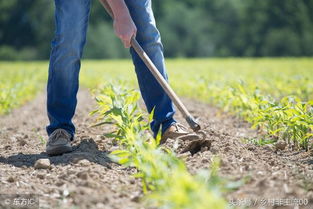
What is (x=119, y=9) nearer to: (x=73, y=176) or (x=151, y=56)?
(x=151, y=56)

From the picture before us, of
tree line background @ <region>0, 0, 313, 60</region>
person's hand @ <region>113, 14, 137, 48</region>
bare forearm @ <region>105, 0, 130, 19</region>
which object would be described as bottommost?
tree line background @ <region>0, 0, 313, 60</region>

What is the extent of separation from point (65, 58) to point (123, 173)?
3.46 ft

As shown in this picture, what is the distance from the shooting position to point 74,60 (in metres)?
3.53

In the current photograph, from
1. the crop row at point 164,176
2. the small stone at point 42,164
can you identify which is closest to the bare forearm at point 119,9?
the crop row at point 164,176

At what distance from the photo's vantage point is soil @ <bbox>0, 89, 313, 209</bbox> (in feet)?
7.27

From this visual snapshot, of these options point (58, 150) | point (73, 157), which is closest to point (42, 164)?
point (73, 157)

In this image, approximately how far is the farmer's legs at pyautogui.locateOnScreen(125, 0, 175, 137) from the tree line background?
44.1 m

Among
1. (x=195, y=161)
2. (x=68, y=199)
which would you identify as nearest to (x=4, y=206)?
(x=68, y=199)

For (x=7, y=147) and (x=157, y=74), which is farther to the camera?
(x=7, y=147)

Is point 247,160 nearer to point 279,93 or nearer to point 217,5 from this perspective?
point 279,93

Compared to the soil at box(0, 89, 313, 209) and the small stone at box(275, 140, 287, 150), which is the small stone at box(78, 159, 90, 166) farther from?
the small stone at box(275, 140, 287, 150)

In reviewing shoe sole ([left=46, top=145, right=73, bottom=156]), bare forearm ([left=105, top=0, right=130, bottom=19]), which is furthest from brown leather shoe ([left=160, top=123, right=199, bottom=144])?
bare forearm ([left=105, top=0, right=130, bottom=19])

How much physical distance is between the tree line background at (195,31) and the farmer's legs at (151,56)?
145ft

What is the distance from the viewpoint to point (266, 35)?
5144cm
